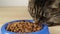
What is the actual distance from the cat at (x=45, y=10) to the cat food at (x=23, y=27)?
39 mm

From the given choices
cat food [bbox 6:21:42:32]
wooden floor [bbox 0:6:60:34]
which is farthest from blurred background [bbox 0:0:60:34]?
cat food [bbox 6:21:42:32]

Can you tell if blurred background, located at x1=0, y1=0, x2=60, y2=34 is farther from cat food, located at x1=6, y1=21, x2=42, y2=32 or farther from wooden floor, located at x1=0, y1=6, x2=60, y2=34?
cat food, located at x1=6, y1=21, x2=42, y2=32

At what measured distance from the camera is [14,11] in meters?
0.90

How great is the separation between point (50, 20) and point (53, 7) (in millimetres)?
66

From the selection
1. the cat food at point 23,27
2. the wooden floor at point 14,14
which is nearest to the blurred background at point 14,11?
the wooden floor at point 14,14

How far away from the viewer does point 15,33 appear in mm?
611

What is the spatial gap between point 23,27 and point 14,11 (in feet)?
0.85

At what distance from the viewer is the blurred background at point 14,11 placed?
81 centimetres

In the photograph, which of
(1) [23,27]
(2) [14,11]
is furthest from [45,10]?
(2) [14,11]

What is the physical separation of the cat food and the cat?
39 mm

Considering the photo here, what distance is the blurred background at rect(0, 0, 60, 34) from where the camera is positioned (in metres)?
0.81

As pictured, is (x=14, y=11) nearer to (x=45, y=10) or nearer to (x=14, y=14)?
(x=14, y=14)

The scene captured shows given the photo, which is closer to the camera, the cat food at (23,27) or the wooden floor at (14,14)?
the cat food at (23,27)

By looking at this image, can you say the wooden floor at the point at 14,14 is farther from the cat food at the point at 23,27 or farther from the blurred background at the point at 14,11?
the cat food at the point at 23,27
